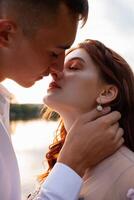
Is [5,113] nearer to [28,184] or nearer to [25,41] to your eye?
[25,41]

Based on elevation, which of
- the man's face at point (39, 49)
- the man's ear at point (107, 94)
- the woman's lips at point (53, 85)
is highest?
the man's face at point (39, 49)

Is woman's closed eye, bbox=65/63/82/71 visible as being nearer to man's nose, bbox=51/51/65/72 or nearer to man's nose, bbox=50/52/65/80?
man's nose, bbox=50/52/65/80

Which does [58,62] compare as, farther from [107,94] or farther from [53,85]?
[107,94]

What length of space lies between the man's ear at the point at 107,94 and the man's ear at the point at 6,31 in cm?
62

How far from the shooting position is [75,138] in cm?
257

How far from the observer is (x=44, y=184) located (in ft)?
8.04

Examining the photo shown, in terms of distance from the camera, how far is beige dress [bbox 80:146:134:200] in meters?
2.64

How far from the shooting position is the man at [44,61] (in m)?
2.42

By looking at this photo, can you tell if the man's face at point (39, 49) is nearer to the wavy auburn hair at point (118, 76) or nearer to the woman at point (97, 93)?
the woman at point (97, 93)

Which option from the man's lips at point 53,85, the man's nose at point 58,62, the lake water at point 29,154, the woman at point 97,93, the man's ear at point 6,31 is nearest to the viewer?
the man's ear at point 6,31

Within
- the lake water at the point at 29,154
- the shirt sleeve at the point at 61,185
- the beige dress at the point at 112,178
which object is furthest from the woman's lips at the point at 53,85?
the lake water at the point at 29,154

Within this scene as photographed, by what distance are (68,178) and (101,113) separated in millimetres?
465

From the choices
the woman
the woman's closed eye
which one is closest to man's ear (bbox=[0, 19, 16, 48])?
the woman

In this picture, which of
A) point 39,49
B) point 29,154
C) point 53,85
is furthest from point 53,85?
point 29,154
